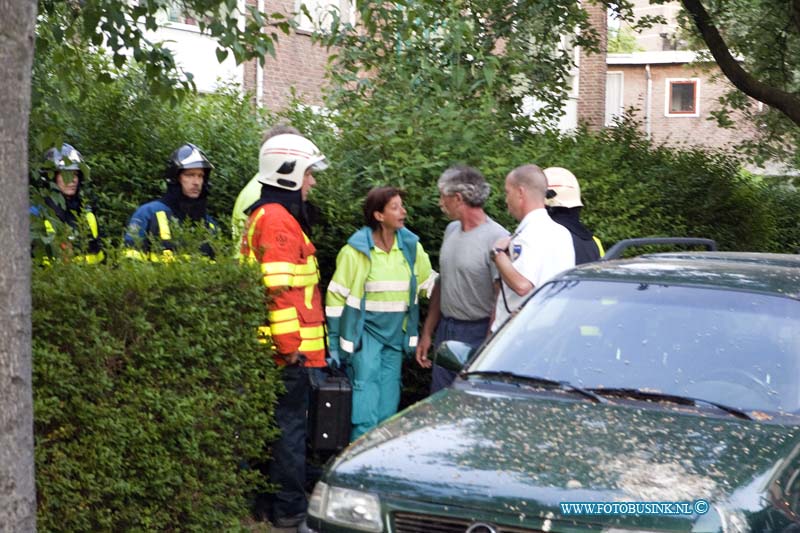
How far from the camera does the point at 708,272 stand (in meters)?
5.86

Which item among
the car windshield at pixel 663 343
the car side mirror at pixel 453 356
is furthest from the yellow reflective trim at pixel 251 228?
the car windshield at pixel 663 343

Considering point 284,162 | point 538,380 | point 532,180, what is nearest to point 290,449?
point 284,162

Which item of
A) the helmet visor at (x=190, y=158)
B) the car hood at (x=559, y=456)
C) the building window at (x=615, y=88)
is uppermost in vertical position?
the building window at (x=615, y=88)

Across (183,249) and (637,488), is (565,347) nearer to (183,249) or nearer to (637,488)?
(637,488)

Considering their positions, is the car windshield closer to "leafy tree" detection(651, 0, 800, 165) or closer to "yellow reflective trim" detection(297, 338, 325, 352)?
"yellow reflective trim" detection(297, 338, 325, 352)

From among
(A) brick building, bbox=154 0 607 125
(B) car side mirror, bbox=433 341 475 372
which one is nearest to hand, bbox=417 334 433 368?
(B) car side mirror, bbox=433 341 475 372

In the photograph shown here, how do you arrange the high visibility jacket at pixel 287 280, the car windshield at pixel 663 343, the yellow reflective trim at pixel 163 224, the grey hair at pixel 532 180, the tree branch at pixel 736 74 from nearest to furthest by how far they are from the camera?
the car windshield at pixel 663 343
the high visibility jacket at pixel 287 280
the grey hair at pixel 532 180
the yellow reflective trim at pixel 163 224
the tree branch at pixel 736 74

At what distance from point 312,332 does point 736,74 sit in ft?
33.5

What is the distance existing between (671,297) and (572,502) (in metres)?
1.74

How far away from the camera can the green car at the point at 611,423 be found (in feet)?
13.7

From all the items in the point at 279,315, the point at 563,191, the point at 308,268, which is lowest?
the point at 279,315

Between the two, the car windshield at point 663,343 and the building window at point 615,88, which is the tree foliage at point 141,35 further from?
the building window at point 615,88

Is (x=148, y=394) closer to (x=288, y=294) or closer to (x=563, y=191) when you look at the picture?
(x=288, y=294)

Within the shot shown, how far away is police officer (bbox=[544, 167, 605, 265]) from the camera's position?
8.16 metres
